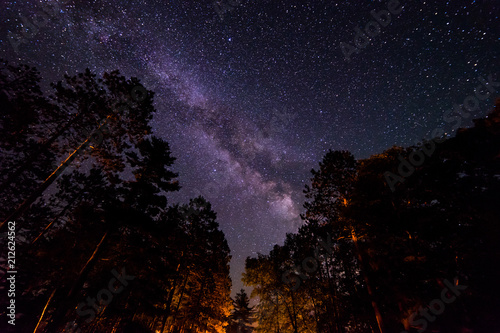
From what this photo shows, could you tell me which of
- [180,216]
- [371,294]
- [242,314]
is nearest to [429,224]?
[371,294]

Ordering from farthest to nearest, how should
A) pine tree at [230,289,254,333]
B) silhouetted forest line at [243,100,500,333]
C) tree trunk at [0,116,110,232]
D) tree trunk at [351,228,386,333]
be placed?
pine tree at [230,289,254,333] → silhouetted forest line at [243,100,500,333] → tree trunk at [351,228,386,333] → tree trunk at [0,116,110,232]

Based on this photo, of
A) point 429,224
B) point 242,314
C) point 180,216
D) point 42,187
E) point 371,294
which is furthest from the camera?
point 242,314

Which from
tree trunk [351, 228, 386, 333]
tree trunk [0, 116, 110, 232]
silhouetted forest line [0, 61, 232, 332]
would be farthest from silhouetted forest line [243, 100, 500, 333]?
tree trunk [0, 116, 110, 232]

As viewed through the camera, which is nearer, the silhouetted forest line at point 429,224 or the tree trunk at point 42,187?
the tree trunk at point 42,187

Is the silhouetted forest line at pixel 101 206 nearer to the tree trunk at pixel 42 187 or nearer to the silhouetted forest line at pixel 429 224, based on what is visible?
the tree trunk at pixel 42 187

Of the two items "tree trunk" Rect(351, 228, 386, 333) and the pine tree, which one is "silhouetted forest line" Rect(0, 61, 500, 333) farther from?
the pine tree

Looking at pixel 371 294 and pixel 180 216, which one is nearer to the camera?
pixel 371 294

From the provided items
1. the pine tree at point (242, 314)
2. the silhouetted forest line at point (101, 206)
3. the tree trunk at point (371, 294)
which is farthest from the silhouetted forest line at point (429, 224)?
the pine tree at point (242, 314)

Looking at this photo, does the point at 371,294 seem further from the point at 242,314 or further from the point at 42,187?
the point at 242,314

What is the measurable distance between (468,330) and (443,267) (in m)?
3.85

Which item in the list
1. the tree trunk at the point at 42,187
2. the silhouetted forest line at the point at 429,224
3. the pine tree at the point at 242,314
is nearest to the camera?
the tree trunk at the point at 42,187

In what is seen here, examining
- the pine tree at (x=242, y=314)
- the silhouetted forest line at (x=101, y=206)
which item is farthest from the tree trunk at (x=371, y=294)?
the pine tree at (x=242, y=314)

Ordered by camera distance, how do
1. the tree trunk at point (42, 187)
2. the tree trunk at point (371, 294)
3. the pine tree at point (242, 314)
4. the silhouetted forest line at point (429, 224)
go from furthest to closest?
the pine tree at point (242, 314) < the silhouetted forest line at point (429, 224) < the tree trunk at point (371, 294) < the tree trunk at point (42, 187)

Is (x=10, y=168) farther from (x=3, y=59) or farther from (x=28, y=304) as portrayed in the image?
(x=28, y=304)
